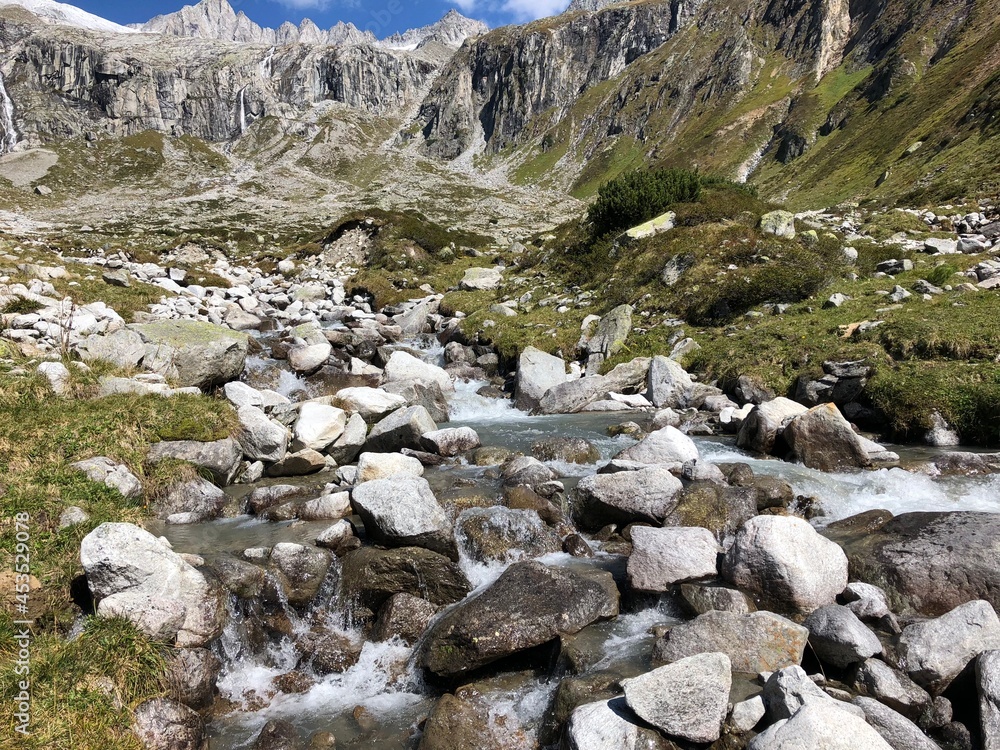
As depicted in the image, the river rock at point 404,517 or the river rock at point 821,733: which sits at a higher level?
the river rock at point 404,517

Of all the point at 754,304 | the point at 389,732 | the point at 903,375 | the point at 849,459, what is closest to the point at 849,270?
the point at 754,304

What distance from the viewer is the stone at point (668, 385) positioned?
1619 cm

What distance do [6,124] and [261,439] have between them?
253m

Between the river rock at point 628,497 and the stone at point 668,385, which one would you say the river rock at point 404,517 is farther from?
the stone at point 668,385

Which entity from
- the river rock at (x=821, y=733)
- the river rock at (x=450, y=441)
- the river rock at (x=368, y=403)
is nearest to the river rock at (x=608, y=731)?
the river rock at (x=821, y=733)

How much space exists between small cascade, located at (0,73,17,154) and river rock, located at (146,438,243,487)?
233867 mm

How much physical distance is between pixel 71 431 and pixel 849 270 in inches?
1010

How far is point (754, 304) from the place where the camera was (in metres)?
20.4

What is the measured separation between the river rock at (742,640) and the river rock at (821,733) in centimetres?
126

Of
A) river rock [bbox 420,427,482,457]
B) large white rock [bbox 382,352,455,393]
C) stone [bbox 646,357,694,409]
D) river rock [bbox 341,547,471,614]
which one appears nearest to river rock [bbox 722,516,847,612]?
river rock [bbox 341,547,471,614]

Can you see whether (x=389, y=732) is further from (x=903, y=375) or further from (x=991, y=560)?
(x=903, y=375)

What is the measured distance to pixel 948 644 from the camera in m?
5.35

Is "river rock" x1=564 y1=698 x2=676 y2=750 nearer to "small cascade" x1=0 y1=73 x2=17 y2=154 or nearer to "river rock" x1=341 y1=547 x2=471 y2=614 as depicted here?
"river rock" x1=341 y1=547 x2=471 y2=614

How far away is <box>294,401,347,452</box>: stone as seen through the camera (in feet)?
42.2
